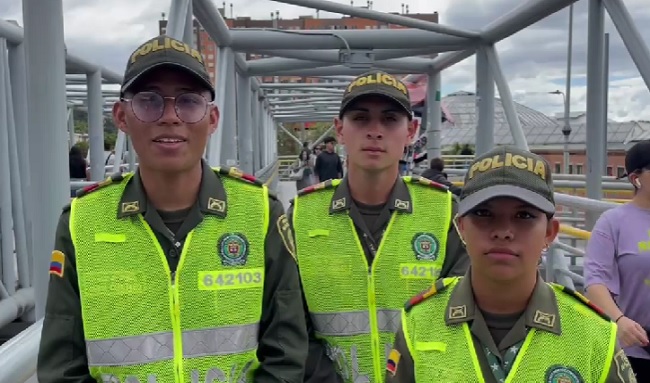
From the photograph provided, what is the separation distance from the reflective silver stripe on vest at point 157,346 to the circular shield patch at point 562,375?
0.76 m

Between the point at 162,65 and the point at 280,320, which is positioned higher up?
the point at 162,65

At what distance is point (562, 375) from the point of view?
1.65 metres

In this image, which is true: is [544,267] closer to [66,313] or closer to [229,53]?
[229,53]

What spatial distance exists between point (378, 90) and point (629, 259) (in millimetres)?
1403

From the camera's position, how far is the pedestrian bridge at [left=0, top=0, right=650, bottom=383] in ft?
7.75

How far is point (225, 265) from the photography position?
1829 mm

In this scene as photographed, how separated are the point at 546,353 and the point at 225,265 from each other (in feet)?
2.69

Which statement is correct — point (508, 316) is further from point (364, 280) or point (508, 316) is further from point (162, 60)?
point (162, 60)

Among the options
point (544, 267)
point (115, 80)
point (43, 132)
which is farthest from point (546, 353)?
point (115, 80)

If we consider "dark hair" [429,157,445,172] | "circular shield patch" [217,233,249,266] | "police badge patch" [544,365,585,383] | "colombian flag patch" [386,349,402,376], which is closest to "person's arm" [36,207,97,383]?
"circular shield patch" [217,233,249,266]

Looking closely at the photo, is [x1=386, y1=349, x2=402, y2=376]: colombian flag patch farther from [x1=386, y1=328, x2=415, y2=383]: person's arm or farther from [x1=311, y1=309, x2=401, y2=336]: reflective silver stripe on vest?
[x1=311, y1=309, x2=401, y2=336]: reflective silver stripe on vest

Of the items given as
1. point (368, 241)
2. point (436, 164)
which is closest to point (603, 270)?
point (368, 241)

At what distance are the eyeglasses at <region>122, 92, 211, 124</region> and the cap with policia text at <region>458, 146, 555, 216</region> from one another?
730 mm

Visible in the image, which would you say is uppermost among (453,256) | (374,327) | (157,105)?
(157,105)
